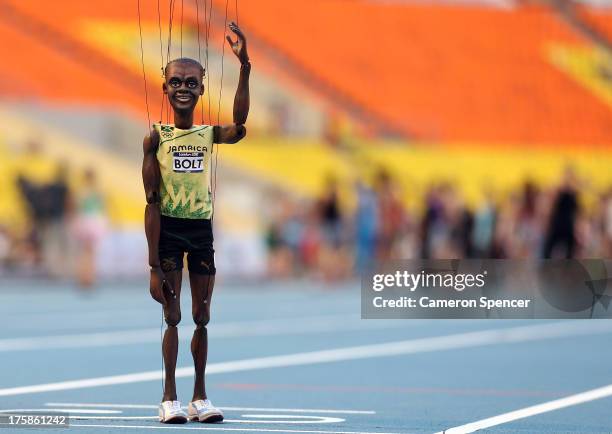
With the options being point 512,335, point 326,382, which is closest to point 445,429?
point 326,382

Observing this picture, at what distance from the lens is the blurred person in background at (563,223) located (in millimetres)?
22344

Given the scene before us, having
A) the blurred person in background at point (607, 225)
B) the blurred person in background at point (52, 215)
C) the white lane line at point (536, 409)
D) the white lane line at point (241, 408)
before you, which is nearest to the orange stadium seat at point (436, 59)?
the blurred person in background at point (607, 225)

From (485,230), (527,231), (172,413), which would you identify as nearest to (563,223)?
(527,231)

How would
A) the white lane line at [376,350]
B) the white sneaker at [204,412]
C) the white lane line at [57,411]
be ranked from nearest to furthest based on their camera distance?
the white sneaker at [204,412] < the white lane line at [57,411] < the white lane line at [376,350]

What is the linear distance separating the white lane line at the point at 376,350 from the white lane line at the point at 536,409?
276 cm

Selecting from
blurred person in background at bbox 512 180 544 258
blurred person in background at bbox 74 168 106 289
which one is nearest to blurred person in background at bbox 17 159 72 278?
blurred person in background at bbox 74 168 106 289

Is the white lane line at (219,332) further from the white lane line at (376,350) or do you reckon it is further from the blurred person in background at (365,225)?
Result: the blurred person in background at (365,225)

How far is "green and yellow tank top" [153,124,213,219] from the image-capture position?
757 cm

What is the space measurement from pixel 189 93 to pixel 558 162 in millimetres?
39257

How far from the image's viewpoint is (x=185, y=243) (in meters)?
7.62

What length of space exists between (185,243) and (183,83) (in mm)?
772

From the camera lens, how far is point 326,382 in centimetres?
1080

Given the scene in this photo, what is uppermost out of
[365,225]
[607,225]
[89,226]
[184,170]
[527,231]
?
[607,225]

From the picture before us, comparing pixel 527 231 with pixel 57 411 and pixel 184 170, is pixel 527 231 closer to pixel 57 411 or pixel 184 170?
pixel 57 411
